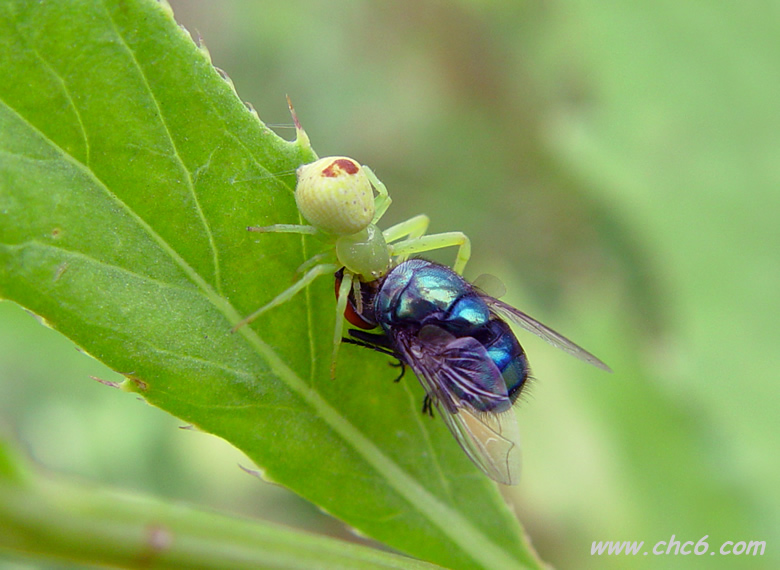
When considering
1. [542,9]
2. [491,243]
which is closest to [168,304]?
[491,243]

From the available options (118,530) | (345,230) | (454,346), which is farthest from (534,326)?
(118,530)

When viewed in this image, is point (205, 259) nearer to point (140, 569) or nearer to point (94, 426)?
point (140, 569)

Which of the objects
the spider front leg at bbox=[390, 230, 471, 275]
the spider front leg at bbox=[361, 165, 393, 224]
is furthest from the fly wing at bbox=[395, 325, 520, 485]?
the spider front leg at bbox=[361, 165, 393, 224]

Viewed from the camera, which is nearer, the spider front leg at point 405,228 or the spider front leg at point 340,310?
the spider front leg at point 340,310

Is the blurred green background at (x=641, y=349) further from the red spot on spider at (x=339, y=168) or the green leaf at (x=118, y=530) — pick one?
the green leaf at (x=118, y=530)

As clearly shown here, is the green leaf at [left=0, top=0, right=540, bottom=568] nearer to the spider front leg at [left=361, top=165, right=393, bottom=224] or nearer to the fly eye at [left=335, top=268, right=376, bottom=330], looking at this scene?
the fly eye at [left=335, top=268, right=376, bottom=330]

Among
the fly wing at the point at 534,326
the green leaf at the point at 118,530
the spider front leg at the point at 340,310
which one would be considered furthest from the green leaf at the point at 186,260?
the fly wing at the point at 534,326

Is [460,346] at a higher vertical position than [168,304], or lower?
higher
